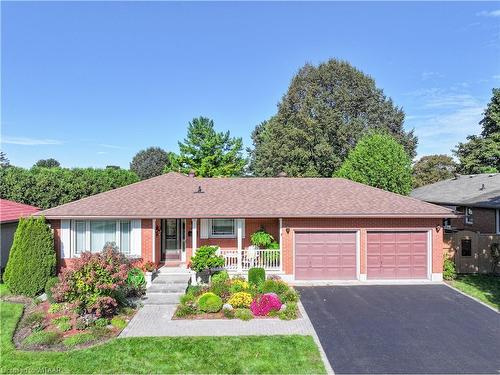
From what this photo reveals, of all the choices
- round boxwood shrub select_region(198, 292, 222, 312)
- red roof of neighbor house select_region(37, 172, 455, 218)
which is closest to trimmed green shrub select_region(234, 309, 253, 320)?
round boxwood shrub select_region(198, 292, 222, 312)

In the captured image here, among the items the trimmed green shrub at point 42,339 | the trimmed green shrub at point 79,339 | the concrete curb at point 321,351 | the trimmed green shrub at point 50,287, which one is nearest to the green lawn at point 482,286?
the concrete curb at point 321,351

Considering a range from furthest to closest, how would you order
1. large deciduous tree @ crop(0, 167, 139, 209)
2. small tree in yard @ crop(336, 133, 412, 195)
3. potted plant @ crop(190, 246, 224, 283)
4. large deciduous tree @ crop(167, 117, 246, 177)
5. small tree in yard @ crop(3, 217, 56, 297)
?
large deciduous tree @ crop(167, 117, 246, 177)
small tree in yard @ crop(336, 133, 412, 195)
large deciduous tree @ crop(0, 167, 139, 209)
potted plant @ crop(190, 246, 224, 283)
small tree in yard @ crop(3, 217, 56, 297)

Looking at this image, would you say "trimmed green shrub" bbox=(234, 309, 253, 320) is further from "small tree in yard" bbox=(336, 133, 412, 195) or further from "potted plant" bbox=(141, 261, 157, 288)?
"small tree in yard" bbox=(336, 133, 412, 195)

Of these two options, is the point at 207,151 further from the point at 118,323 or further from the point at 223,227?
the point at 118,323

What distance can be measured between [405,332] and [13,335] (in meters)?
11.2

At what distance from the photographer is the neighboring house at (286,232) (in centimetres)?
1520

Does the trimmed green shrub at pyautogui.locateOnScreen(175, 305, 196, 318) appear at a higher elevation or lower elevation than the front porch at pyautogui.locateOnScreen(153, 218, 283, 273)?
lower

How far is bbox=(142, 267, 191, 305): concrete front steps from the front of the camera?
504 inches

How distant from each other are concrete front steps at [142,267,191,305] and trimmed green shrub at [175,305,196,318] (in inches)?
43.3

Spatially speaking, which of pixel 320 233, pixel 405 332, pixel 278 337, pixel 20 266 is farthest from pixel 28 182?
pixel 405 332

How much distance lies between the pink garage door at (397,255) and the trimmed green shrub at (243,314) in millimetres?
6944

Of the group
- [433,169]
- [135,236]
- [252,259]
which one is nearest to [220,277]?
[252,259]

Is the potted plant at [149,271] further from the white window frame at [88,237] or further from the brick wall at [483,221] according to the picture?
the brick wall at [483,221]

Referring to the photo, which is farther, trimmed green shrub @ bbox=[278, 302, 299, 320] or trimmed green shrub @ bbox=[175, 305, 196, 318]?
trimmed green shrub @ bbox=[175, 305, 196, 318]
